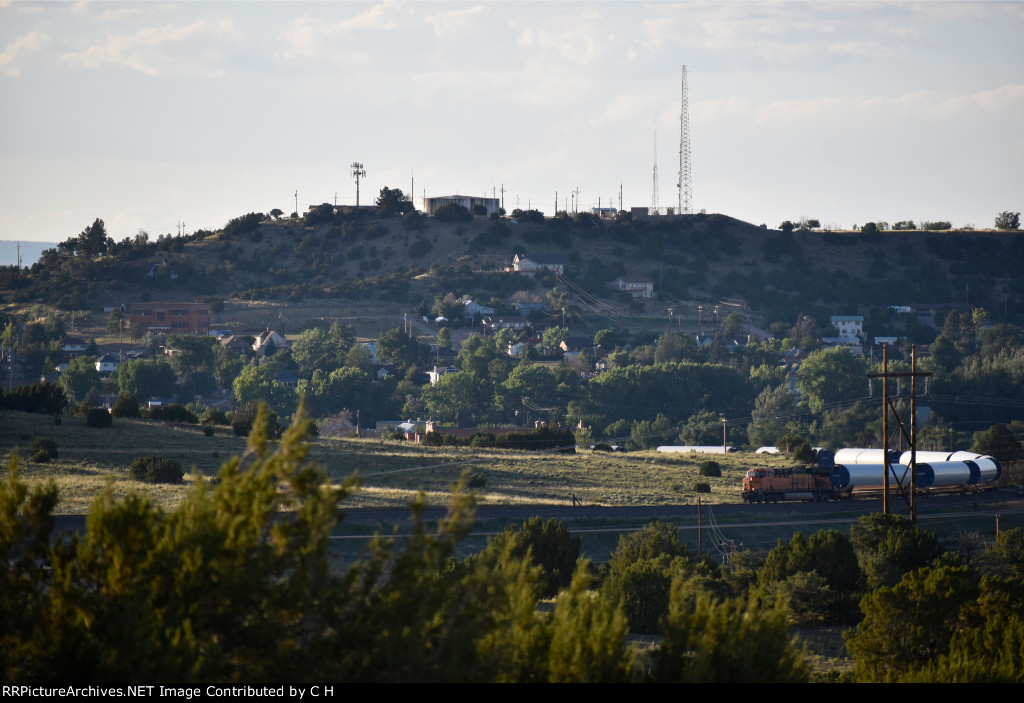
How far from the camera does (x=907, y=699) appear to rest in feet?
50.8

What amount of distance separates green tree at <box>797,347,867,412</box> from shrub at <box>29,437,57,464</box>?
7781cm

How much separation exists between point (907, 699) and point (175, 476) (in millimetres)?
36277

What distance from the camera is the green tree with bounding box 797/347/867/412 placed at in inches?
4353

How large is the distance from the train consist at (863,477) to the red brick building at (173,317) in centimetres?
9375

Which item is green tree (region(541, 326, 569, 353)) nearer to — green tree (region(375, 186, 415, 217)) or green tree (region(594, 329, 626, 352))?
green tree (region(594, 329, 626, 352))

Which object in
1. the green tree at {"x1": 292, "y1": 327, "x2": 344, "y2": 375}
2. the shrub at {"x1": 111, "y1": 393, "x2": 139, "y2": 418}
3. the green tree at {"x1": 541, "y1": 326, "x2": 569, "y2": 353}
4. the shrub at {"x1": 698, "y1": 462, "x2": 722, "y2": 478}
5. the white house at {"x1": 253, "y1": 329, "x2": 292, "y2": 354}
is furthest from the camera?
the green tree at {"x1": 541, "y1": 326, "x2": 569, "y2": 353}

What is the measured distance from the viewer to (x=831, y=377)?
112312 mm

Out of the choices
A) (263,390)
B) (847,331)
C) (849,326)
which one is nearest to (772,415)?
(847,331)

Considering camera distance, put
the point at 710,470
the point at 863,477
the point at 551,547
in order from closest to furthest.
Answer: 1. the point at 551,547
2. the point at 863,477
3. the point at 710,470

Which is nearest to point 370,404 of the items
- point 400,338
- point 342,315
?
point 400,338

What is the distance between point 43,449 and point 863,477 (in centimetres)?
3856

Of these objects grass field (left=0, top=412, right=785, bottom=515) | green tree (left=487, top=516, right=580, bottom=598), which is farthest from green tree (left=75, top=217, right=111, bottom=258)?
green tree (left=487, top=516, right=580, bottom=598)

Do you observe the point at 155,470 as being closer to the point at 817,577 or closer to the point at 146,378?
the point at 817,577

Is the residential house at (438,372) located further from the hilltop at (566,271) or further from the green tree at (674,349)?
the green tree at (674,349)
